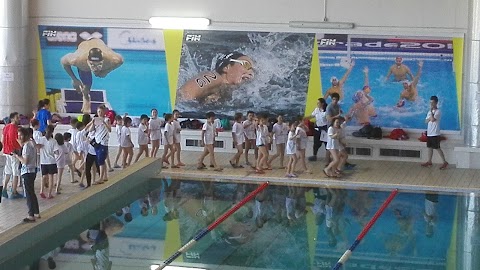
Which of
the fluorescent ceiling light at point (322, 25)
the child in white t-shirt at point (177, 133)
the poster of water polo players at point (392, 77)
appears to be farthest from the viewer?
the fluorescent ceiling light at point (322, 25)

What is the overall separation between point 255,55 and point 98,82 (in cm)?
364

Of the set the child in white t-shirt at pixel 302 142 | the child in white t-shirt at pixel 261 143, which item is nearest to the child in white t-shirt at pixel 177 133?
the child in white t-shirt at pixel 261 143

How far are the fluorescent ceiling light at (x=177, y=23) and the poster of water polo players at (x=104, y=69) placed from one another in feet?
0.73

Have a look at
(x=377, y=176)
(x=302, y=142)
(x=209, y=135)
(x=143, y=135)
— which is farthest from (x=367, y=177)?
(x=143, y=135)

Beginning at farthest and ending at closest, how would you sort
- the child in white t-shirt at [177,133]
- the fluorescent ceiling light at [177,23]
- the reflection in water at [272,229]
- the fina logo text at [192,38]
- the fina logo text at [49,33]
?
1. the fina logo text at [49,33]
2. the fina logo text at [192,38]
3. the fluorescent ceiling light at [177,23]
4. the child in white t-shirt at [177,133]
5. the reflection in water at [272,229]

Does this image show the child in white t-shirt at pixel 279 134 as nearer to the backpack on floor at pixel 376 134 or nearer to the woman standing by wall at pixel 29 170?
the backpack on floor at pixel 376 134

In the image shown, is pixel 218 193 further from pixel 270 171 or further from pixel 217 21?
pixel 217 21

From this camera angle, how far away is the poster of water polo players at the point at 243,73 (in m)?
22.7

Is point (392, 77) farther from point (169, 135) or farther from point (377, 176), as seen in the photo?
point (169, 135)

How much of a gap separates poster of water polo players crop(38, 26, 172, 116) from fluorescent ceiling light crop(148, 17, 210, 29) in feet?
0.73

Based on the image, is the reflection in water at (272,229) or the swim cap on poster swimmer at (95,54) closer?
the reflection in water at (272,229)

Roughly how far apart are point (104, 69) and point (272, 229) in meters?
8.09

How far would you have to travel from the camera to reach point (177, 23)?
2312 cm

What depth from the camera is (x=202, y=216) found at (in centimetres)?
1780
